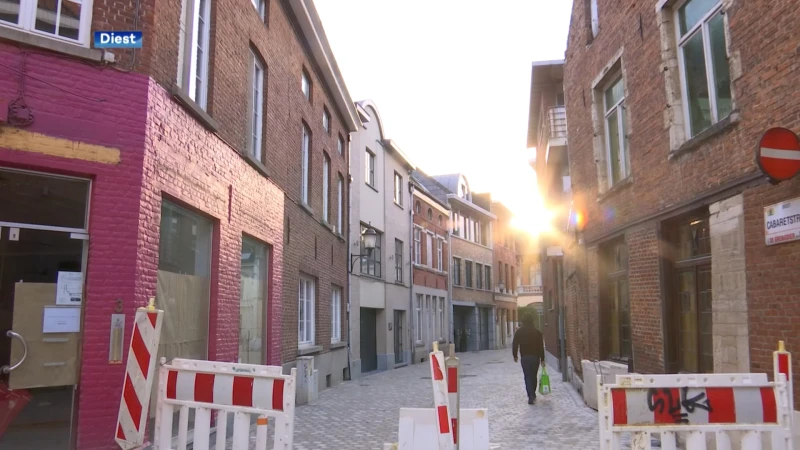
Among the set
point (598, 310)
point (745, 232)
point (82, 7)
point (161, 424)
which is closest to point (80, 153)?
point (82, 7)

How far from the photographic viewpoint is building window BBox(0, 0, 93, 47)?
627 centimetres

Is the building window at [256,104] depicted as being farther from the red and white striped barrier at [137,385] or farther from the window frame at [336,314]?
the window frame at [336,314]

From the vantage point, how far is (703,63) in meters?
8.20

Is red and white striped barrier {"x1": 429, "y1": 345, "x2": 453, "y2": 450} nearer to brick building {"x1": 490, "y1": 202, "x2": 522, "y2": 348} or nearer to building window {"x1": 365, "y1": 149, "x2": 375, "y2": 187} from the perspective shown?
building window {"x1": 365, "y1": 149, "x2": 375, "y2": 187}

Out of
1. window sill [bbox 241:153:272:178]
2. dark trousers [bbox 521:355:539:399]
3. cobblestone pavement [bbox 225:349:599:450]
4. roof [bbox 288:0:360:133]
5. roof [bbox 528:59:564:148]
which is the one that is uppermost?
roof [bbox 528:59:564:148]

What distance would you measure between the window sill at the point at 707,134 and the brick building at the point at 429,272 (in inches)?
763

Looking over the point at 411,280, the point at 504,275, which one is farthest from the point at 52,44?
the point at 504,275

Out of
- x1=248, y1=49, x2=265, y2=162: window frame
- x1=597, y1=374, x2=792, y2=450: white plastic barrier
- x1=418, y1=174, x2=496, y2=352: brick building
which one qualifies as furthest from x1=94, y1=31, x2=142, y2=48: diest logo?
x1=418, y1=174, x2=496, y2=352: brick building

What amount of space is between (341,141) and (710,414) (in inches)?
629

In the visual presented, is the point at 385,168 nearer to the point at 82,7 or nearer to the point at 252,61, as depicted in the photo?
the point at 252,61

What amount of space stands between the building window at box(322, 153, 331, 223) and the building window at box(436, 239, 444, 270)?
49.7 feet

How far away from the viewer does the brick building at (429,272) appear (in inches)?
1111

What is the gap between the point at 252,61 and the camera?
1095 centimetres

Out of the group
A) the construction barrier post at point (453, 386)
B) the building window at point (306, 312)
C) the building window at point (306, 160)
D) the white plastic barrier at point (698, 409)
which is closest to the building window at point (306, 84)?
the building window at point (306, 160)
